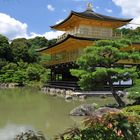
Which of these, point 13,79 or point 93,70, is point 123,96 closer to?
point 93,70

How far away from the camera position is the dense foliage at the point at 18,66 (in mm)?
39906

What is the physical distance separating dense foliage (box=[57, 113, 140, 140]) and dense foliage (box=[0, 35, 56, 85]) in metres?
34.4

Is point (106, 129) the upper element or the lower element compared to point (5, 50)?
lower

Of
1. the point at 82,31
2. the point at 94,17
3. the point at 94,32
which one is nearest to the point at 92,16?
the point at 94,17

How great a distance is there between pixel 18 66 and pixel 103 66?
28.8 m

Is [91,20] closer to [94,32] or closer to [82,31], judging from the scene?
[94,32]

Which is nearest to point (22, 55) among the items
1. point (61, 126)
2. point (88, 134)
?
point (61, 126)

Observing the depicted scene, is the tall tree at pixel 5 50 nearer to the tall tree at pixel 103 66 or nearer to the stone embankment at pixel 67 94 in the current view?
the stone embankment at pixel 67 94

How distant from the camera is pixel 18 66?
4444cm

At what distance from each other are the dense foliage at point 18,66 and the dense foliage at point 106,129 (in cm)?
3444

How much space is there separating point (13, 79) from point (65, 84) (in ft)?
42.6

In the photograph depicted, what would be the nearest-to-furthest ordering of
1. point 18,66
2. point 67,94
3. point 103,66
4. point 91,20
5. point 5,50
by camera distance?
point 103,66 → point 67,94 → point 91,20 → point 18,66 → point 5,50

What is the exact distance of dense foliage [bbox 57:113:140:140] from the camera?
4.05 metres

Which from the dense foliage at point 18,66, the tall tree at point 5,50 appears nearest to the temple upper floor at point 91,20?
the dense foliage at point 18,66
